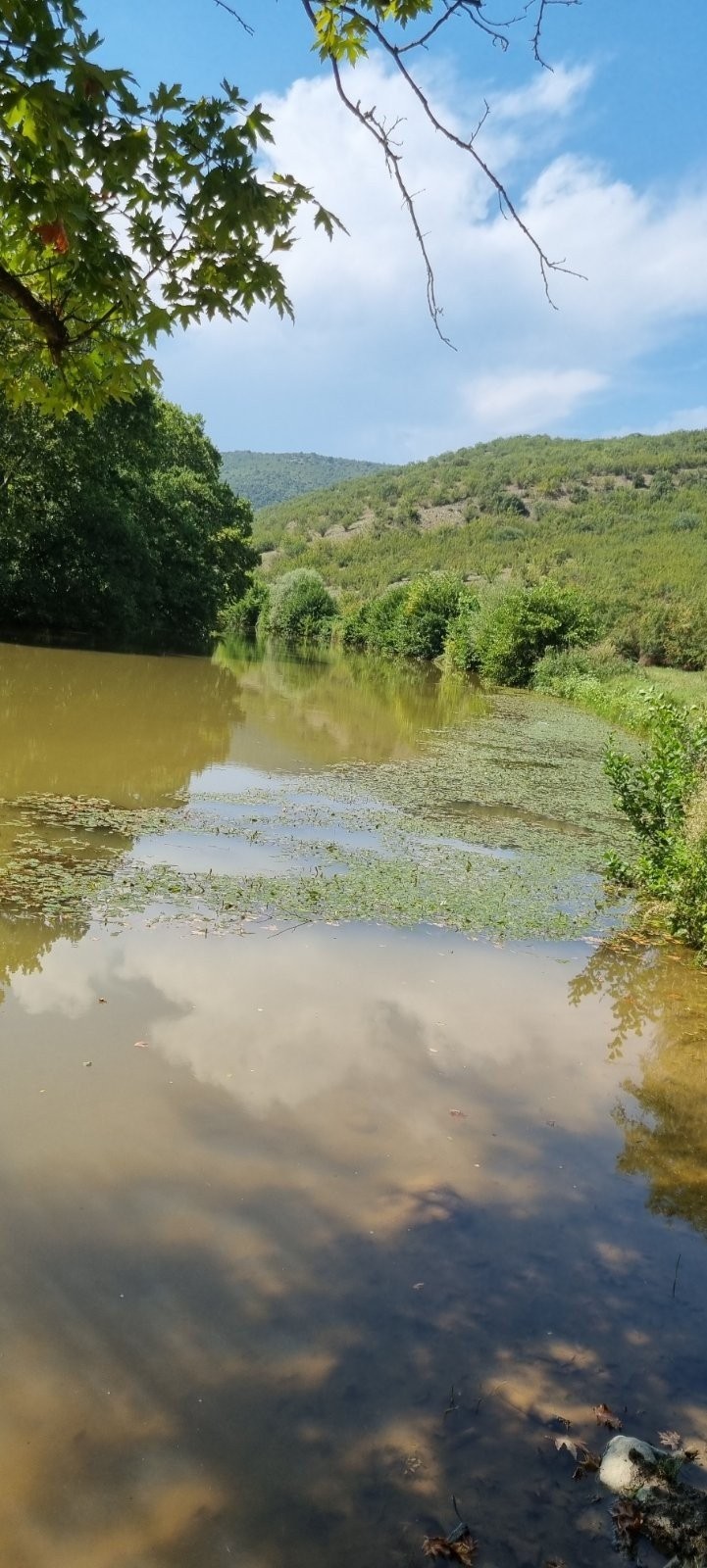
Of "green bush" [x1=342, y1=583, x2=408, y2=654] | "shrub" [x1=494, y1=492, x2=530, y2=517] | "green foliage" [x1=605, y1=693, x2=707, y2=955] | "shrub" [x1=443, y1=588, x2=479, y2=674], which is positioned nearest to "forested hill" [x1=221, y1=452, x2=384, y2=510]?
"shrub" [x1=494, y1=492, x2=530, y2=517]

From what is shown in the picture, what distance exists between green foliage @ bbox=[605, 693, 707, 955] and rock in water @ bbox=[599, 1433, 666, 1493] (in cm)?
489

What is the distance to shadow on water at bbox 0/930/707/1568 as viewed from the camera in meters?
2.22

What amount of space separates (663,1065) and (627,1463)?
288cm

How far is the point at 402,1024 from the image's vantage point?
5.05 m

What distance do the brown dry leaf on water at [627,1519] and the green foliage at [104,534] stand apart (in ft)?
65.8

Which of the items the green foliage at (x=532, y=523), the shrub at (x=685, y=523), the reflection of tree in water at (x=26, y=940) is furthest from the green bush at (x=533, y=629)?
the shrub at (x=685, y=523)

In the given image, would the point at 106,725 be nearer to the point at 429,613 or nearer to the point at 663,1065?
the point at 663,1065

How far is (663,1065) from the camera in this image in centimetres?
506

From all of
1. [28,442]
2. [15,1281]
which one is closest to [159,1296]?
[15,1281]

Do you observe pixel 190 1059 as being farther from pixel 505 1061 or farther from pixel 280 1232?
pixel 505 1061

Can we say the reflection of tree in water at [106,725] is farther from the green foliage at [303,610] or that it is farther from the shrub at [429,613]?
the green foliage at [303,610]

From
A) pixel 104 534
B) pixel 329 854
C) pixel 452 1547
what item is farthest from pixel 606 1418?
pixel 104 534

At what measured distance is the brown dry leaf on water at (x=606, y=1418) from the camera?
2541 millimetres

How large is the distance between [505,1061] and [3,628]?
25579 mm
